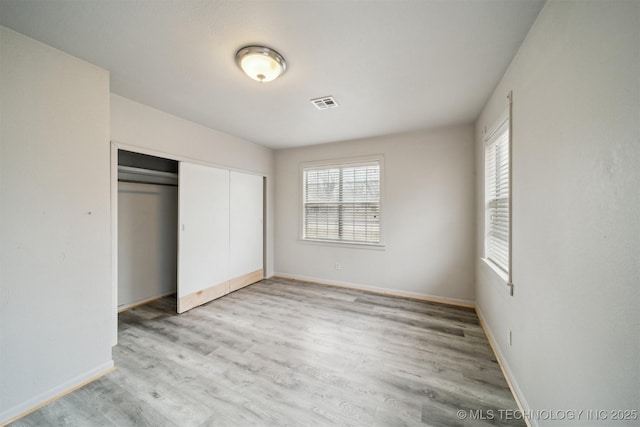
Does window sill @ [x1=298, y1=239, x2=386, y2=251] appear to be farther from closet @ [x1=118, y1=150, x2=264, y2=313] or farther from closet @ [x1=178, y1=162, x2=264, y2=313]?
closet @ [x1=118, y1=150, x2=264, y2=313]

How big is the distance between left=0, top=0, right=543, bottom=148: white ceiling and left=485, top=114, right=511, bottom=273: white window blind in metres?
0.51

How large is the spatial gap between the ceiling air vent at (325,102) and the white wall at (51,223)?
1875mm

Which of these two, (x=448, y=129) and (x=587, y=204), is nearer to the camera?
(x=587, y=204)

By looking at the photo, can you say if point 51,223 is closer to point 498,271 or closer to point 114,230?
point 114,230

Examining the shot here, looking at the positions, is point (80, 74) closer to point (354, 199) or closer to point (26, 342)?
point (26, 342)

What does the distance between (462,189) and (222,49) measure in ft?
10.7

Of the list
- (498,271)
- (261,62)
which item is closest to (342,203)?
(498,271)

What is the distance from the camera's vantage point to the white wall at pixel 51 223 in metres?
1.53

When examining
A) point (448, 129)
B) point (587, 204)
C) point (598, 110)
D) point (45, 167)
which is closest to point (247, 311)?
point (45, 167)

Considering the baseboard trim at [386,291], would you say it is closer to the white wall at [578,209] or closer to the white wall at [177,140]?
the white wall at [177,140]

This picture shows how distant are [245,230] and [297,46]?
3054mm

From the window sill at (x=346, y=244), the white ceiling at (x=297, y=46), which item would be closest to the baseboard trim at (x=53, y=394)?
the white ceiling at (x=297, y=46)

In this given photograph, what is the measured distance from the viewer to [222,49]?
172cm

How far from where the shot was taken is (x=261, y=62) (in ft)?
5.81
